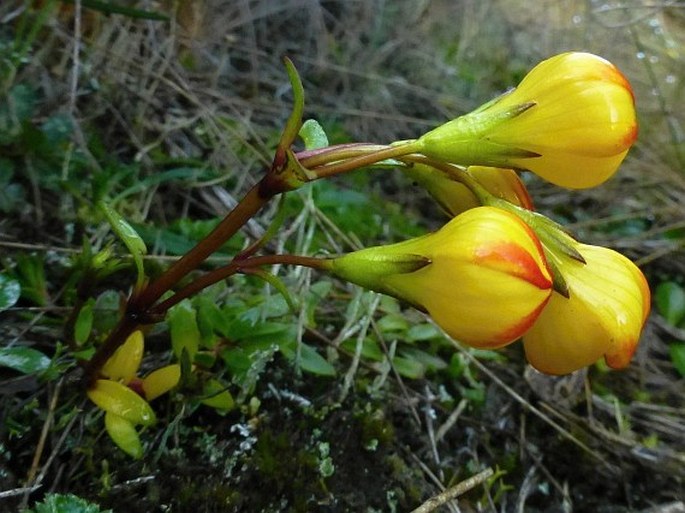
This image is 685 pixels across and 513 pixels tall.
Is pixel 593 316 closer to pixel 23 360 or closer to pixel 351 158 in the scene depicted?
pixel 351 158

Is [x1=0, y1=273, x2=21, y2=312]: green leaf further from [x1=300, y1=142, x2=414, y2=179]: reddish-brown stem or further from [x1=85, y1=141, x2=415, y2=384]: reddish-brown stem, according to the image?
[x1=300, y1=142, x2=414, y2=179]: reddish-brown stem

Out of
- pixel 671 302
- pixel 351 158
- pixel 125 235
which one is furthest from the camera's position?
pixel 671 302

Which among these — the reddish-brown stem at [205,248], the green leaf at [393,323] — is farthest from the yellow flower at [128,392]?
the green leaf at [393,323]

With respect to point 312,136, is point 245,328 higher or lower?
lower

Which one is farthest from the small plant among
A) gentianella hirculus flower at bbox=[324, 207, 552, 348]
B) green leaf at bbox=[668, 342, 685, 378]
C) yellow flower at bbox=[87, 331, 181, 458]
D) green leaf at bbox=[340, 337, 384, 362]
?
green leaf at bbox=[668, 342, 685, 378]

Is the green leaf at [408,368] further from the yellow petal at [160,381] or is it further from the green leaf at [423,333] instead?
the yellow petal at [160,381]

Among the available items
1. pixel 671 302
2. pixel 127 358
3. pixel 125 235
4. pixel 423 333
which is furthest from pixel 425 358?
pixel 671 302

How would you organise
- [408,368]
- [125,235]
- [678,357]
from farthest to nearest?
[678,357]
[408,368]
[125,235]

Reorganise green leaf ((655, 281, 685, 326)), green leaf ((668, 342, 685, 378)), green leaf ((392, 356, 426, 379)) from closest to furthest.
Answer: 1. green leaf ((392, 356, 426, 379))
2. green leaf ((668, 342, 685, 378))
3. green leaf ((655, 281, 685, 326))
